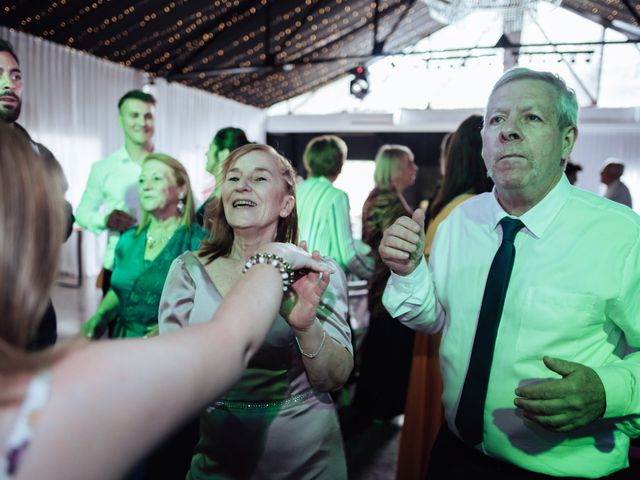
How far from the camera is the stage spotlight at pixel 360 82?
359 inches

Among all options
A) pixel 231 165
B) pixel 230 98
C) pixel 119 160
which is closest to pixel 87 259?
pixel 230 98

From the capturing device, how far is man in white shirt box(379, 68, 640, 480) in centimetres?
117

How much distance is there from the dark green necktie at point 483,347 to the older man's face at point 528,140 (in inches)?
4.2

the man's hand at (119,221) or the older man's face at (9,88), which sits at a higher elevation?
the older man's face at (9,88)

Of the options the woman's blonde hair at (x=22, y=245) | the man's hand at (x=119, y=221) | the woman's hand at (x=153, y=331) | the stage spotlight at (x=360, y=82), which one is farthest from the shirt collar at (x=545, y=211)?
the stage spotlight at (x=360, y=82)

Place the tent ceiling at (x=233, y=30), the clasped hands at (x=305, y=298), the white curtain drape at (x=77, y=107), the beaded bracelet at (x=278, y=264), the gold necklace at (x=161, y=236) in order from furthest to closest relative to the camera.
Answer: the white curtain drape at (x=77, y=107)
the tent ceiling at (x=233, y=30)
the gold necklace at (x=161, y=236)
the clasped hands at (x=305, y=298)
the beaded bracelet at (x=278, y=264)

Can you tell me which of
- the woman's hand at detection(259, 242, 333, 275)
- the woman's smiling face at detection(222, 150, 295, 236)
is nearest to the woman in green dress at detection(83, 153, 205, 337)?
the woman's smiling face at detection(222, 150, 295, 236)

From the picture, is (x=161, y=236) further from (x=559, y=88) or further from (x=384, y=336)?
(x=384, y=336)

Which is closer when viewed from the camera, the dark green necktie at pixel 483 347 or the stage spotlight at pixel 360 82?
the dark green necktie at pixel 483 347

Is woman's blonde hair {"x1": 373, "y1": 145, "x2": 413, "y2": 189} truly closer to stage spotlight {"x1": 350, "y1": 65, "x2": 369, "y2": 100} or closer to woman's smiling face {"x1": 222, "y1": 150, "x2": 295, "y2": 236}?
woman's smiling face {"x1": 222, "y1": 150, "x2": 295, "y2": 236}

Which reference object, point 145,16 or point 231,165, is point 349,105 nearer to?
point 145,16

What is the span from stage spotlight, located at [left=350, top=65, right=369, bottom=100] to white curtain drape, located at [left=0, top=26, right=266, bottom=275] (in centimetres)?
302

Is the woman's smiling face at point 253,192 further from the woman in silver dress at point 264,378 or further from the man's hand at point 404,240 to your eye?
the man's hand at point 404,240

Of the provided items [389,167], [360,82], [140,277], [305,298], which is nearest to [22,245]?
[305,298]
